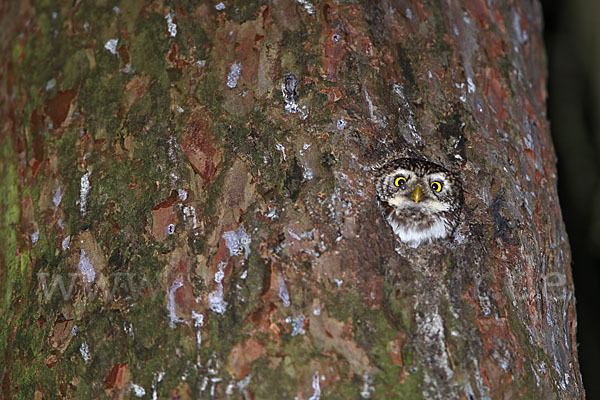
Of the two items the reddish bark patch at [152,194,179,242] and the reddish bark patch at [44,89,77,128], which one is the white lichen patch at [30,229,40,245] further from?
the reddish bark patch at [152,194,179,242]

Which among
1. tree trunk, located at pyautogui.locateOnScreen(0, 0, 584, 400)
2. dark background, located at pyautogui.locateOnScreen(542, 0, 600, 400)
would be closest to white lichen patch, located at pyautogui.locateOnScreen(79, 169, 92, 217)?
tree trunk, located at pyautogui.locateOnScreen(0, 0, 584, 400)

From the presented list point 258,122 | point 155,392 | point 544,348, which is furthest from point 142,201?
point 544,348

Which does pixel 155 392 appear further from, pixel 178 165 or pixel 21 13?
pixel 21 13

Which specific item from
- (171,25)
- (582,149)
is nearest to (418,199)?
(171,25)

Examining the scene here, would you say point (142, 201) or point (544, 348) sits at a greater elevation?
point (142, 201)

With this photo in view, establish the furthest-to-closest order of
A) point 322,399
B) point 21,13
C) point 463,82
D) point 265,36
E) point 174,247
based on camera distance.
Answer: point 21,13 < point 463,82 < point 265,36 < point 174,247 < point 322,399

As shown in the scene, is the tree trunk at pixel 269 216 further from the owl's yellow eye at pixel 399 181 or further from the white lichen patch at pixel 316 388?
the owl's yellow eye at pixel 399 181

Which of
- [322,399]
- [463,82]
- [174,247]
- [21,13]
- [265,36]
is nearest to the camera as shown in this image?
[322,399]
